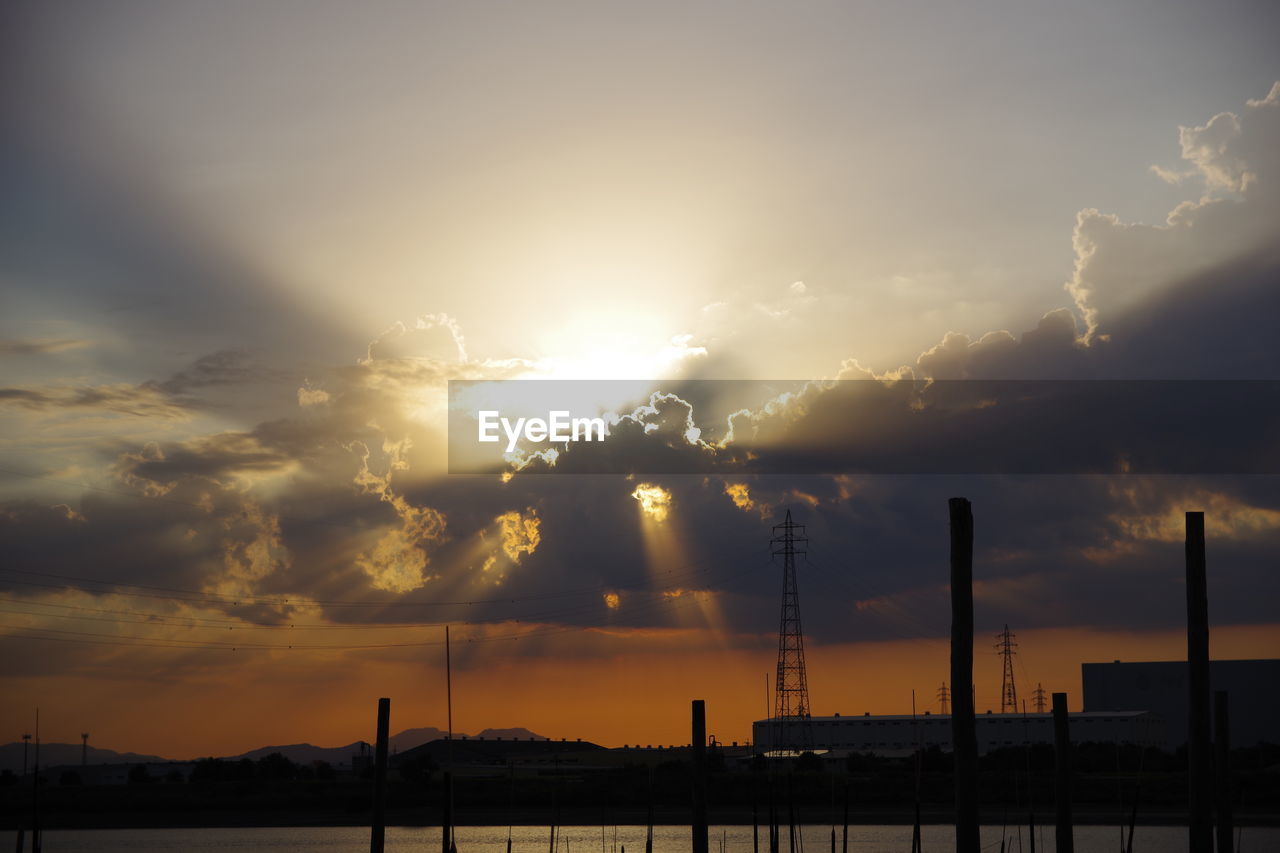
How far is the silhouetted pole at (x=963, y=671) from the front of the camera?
2280cm

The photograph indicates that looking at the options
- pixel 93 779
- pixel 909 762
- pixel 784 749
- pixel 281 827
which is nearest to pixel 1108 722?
pixel 909 762

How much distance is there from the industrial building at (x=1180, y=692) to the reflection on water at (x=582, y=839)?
47.6 m

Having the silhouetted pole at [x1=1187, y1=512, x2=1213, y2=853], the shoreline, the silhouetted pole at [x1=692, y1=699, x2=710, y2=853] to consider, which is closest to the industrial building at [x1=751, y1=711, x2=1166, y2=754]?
the shoreline

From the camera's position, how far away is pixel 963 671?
77.4 ft

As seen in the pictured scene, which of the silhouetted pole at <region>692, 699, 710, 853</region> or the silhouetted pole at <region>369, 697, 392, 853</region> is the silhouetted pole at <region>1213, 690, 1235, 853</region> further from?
A: the silhouetted pole at <region>369, 697, 392, 853</region>

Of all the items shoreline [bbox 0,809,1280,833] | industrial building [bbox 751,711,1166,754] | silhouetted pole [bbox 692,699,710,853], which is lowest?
shoreline [bbox 0,809,1280,833]

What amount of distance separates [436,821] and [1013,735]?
60704 mm

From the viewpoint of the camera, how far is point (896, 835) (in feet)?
311

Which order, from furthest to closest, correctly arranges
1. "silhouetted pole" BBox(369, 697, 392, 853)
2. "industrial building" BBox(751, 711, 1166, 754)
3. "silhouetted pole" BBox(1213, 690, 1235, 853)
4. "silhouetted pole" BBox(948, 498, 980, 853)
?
"industrial building" BBox(751, 711, 1166, 754) < "silhouetted pole" BBox(369, 697, 392, 853) < "silhouetted pole" BBox(1213, 690, 1235, 853) < "silhouetted pole" BBox(948, 498, 980, 853)

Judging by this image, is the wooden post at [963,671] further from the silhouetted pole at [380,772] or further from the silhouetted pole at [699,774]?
the silhouetted pole at [380,772]

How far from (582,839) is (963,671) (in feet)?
271

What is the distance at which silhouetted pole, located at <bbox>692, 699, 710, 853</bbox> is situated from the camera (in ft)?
137

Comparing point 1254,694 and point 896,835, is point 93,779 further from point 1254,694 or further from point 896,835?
point 1254,694

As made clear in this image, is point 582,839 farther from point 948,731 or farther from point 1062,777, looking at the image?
point 1062,777
